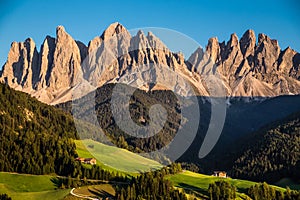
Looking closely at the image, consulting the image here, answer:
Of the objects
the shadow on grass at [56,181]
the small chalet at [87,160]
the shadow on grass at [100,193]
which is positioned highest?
the small chalet at [87,160]

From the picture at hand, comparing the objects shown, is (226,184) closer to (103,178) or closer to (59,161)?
(103,178)

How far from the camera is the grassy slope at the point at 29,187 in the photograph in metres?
114

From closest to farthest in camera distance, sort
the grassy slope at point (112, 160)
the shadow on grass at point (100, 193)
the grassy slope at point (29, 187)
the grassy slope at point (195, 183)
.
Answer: the grassy slope at point (29, 187)
the shadow on grass at point (100, 193)
the grassy slope at point (195, 183)
the grassy slope at point (112, 160)

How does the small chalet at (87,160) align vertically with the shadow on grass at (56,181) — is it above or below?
above

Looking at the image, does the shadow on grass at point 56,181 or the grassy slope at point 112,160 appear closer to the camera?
the shadow on grass at point 56,181

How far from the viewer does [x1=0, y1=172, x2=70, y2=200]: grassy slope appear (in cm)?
11438

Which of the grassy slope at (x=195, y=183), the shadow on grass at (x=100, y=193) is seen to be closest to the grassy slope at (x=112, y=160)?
the grassy slope at (x=195, y=183)

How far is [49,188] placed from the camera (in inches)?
4926

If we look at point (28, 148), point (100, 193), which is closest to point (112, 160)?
point (28, 148)

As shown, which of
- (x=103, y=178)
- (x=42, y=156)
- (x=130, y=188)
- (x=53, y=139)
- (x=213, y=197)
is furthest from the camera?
(x=53, y=139)

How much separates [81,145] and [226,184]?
7719 centimetres

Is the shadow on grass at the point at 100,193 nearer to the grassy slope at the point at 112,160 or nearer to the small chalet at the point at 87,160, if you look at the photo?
the small chalet at the point at 87,160

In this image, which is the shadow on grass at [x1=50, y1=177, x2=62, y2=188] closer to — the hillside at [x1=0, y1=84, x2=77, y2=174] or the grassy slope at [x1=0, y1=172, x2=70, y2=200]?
the grassy slope at [x1=0, y1=172, x2=70, y2=200]

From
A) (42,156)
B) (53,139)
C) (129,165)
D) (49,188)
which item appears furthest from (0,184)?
(129,165)
